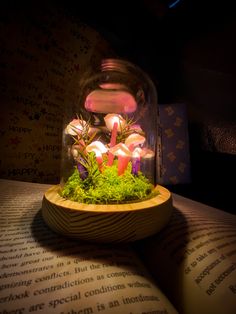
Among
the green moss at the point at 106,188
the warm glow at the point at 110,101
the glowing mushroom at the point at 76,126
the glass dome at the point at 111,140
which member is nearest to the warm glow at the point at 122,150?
the glass dome at the point at 111,140

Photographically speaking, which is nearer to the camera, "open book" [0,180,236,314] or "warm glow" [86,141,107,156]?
"open book" [0,180,236,314]

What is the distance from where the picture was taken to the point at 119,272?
0.65 m

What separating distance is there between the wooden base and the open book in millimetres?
78

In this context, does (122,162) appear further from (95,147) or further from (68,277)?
(68,277)

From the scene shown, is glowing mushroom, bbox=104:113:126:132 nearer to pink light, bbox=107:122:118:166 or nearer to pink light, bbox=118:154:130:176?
pink light, bbox=107:122:118:166

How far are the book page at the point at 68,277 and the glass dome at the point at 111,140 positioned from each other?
193mm

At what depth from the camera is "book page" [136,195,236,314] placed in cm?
59

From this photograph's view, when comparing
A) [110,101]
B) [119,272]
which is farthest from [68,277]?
[110,101]

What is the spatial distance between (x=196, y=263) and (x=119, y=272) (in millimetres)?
272

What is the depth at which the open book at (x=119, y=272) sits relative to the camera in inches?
21.0

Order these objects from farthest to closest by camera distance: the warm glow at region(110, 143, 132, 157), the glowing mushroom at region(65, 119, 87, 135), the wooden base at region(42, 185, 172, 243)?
the glowing mushroom at region(65, 119, 87, 135)
the warm glow at region(110, 143, 132, 157)
the wooden base at region(42, 185, 172, 243)

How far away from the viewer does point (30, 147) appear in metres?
1.62

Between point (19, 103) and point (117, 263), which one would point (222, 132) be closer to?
point (117, 263)

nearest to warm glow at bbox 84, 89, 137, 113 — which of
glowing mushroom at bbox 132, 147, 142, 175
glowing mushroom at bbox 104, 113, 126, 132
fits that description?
glowing mushroom at bbox 104, 113, 126, 132
